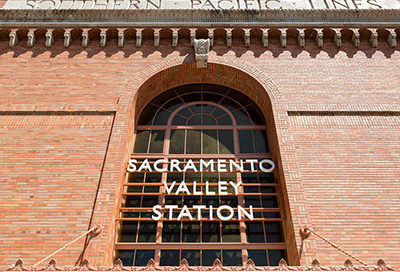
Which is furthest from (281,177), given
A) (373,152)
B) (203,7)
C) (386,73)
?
(203,7)

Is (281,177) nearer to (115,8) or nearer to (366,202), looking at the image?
(366,202)

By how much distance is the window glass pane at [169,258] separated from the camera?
7.72m

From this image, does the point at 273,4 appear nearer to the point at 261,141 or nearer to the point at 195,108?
the point at 195,108

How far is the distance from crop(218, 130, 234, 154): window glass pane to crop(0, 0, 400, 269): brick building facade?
3.90ft

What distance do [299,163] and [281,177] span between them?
1.85 feet

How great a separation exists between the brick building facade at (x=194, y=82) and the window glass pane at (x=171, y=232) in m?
1.18

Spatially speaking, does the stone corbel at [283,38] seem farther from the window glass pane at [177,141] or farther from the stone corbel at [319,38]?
the window glass pane at [177,141]

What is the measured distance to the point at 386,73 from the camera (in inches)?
411

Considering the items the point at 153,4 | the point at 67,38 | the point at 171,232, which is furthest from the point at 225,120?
the point at 67,38

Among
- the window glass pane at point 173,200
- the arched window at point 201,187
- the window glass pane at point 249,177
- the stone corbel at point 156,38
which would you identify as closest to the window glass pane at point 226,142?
the arched window at point 201,187

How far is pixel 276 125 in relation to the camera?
30.3 feet

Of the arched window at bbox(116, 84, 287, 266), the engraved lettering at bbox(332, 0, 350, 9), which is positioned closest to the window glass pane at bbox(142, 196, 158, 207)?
the arched window at bbox(116, 84, 287, 266)

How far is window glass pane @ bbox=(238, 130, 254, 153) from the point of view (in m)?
9.92

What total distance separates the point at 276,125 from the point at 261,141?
1056mm
